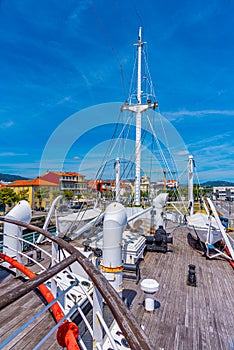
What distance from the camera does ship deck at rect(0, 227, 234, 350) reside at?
2.66 m

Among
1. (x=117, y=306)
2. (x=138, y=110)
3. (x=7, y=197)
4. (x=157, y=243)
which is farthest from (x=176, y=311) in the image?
(x=7, y=197)

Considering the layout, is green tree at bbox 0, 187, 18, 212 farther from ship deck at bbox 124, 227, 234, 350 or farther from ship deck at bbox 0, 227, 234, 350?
ship deck at bbox 0, 227, 234, 350

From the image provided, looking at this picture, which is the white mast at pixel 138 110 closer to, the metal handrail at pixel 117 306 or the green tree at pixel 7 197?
the metal handrail at pixel 117 306

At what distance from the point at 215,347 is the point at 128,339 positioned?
286 centimetres

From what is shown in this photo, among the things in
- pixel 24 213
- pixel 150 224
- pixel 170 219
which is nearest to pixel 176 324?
pixel 24 213

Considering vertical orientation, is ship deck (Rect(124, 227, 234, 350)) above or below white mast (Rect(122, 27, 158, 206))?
below

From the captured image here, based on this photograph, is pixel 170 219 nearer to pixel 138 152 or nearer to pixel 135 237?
pixel 138 152

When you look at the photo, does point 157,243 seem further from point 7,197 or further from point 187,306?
point 7,197

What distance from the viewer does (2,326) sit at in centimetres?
256

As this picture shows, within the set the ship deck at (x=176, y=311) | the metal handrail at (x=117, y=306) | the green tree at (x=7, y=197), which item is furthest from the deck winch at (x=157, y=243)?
the green tree at (x=7, y=197)

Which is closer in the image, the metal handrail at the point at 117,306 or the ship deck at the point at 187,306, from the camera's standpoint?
the metal handrail at the point at 117,306

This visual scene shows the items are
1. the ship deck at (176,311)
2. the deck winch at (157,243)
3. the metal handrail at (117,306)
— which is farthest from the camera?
the deck winch at (157,243)

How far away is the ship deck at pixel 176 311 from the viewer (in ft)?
8.73

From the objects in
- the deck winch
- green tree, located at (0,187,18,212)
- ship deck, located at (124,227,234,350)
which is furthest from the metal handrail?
green tree, located at (0,187,18,212)
